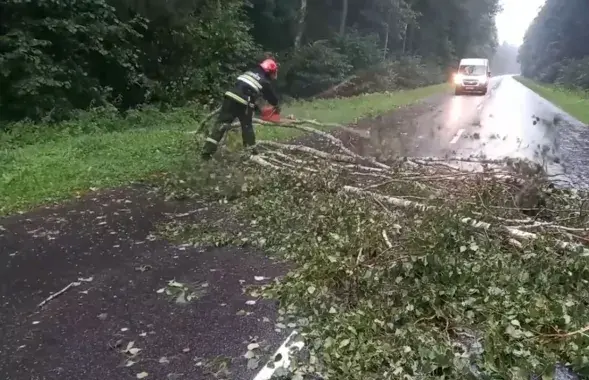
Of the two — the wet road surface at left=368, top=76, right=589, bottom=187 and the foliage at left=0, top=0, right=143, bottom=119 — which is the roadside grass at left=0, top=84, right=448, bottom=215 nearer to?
the foliage at left=0, top=0, right=143, bottom=119

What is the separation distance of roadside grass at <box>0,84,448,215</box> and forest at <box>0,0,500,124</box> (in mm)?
1008

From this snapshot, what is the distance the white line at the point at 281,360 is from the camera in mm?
3434

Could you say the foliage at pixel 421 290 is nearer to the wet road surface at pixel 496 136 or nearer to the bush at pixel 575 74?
the wet road surface at pixel 496 136

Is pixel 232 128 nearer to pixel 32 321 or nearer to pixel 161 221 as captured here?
pixel 161 221

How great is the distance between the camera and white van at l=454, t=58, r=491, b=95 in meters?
29.7

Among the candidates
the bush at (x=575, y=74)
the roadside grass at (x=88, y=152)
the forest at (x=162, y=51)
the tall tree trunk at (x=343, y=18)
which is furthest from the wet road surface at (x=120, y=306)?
the bush at (x=575, y=74)

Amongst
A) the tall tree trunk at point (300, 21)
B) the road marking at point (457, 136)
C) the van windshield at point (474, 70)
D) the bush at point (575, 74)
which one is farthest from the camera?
the bush at point (575, 74)

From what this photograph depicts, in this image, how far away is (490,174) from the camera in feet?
21.0

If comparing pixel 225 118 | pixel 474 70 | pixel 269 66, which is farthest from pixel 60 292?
pixel 474 70

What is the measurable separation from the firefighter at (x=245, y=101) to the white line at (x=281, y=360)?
572 centimetres

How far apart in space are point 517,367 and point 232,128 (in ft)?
24.9

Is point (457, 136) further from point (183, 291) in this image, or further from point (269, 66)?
point (183, 291)

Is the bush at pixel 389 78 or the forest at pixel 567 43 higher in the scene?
the forest at pixel 567 43

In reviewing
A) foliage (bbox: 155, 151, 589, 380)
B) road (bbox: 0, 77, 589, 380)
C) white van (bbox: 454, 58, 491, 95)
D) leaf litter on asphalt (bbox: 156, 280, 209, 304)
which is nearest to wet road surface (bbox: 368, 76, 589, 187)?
foliage (bbox: 155, 151, 589, 380)
